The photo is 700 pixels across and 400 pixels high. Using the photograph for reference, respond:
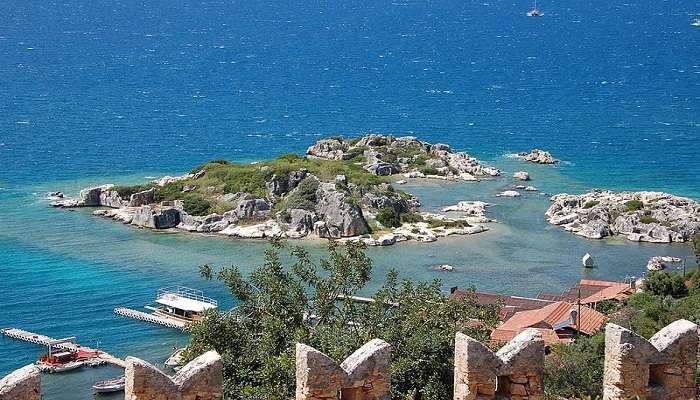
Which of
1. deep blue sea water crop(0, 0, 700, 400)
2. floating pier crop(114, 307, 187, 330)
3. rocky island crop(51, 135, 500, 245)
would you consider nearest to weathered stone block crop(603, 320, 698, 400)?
deep blue sea water crop(0, 0, 700, 400)

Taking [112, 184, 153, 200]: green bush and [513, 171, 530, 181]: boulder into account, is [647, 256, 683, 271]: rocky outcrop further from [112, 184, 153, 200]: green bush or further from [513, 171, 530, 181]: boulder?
[112, 184, 153, 200]: green bush

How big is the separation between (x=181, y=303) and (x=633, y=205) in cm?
3628

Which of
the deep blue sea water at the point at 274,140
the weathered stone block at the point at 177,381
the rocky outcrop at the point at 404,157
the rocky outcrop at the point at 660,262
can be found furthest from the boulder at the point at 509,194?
the weathered stone block at the point at 177,381

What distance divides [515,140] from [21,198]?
4810 centimetres

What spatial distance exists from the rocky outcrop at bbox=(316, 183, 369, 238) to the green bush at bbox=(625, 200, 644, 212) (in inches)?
723

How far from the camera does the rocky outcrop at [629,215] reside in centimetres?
7925

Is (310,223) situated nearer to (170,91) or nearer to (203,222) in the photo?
→ (203,222)

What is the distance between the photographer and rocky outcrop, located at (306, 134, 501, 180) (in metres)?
98.2

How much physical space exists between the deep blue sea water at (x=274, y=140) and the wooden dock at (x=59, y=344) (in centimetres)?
86

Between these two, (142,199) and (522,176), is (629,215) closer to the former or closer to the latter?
(522,176)

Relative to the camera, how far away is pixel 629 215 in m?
82.2

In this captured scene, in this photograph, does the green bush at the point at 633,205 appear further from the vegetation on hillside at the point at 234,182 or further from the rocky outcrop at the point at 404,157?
the vegetation on hillside at the point at 234,182

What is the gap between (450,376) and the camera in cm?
2223

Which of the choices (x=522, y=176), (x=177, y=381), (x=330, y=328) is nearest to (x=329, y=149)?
(x=522, y=176)
